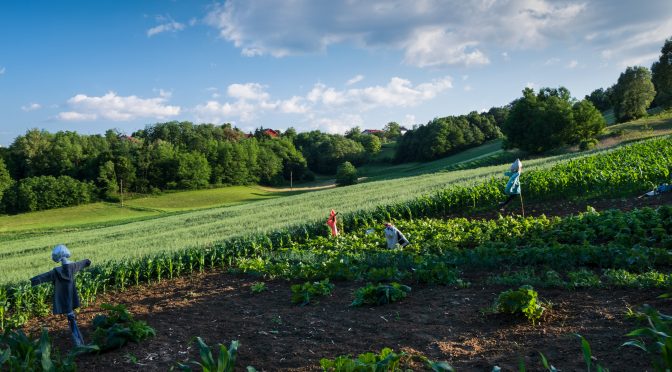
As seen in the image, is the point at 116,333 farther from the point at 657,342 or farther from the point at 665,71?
the point at 665,71

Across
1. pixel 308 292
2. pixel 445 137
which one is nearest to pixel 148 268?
pixel 308 292

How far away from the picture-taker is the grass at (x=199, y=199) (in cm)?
6191

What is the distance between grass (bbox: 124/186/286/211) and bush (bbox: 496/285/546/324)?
56.1 metres

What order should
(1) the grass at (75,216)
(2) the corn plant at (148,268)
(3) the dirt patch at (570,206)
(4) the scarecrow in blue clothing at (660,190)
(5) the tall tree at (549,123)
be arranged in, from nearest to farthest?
(2) the corn plant at (148,268), (3) the dirt patch at (570,206), (4) the scarecrow in blue clothing at (660,190), (1) the grass at (75,216), (5) the tall tree at (549,123)

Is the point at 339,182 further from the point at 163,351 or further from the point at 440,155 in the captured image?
the point at 163,351

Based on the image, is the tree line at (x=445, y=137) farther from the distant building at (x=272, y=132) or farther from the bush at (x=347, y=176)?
the distant building at (x=272, y=132)

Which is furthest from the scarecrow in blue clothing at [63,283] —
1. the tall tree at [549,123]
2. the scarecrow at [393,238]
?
the tall tree at [549,123]

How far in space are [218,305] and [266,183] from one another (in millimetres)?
82822

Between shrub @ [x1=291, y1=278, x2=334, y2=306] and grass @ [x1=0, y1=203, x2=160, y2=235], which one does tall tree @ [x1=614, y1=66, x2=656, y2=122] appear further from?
shrub @ [x1=291, y1=278, x2=334, y2=306]

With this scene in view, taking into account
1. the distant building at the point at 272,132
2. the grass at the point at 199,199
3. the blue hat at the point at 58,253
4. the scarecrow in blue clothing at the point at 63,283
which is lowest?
the grass at the point at 199,199

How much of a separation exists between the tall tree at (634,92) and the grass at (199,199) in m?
52.4

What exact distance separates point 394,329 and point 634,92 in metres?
72.4

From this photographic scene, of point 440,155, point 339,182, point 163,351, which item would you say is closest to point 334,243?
point 163,351

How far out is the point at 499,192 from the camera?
60.6 ft
